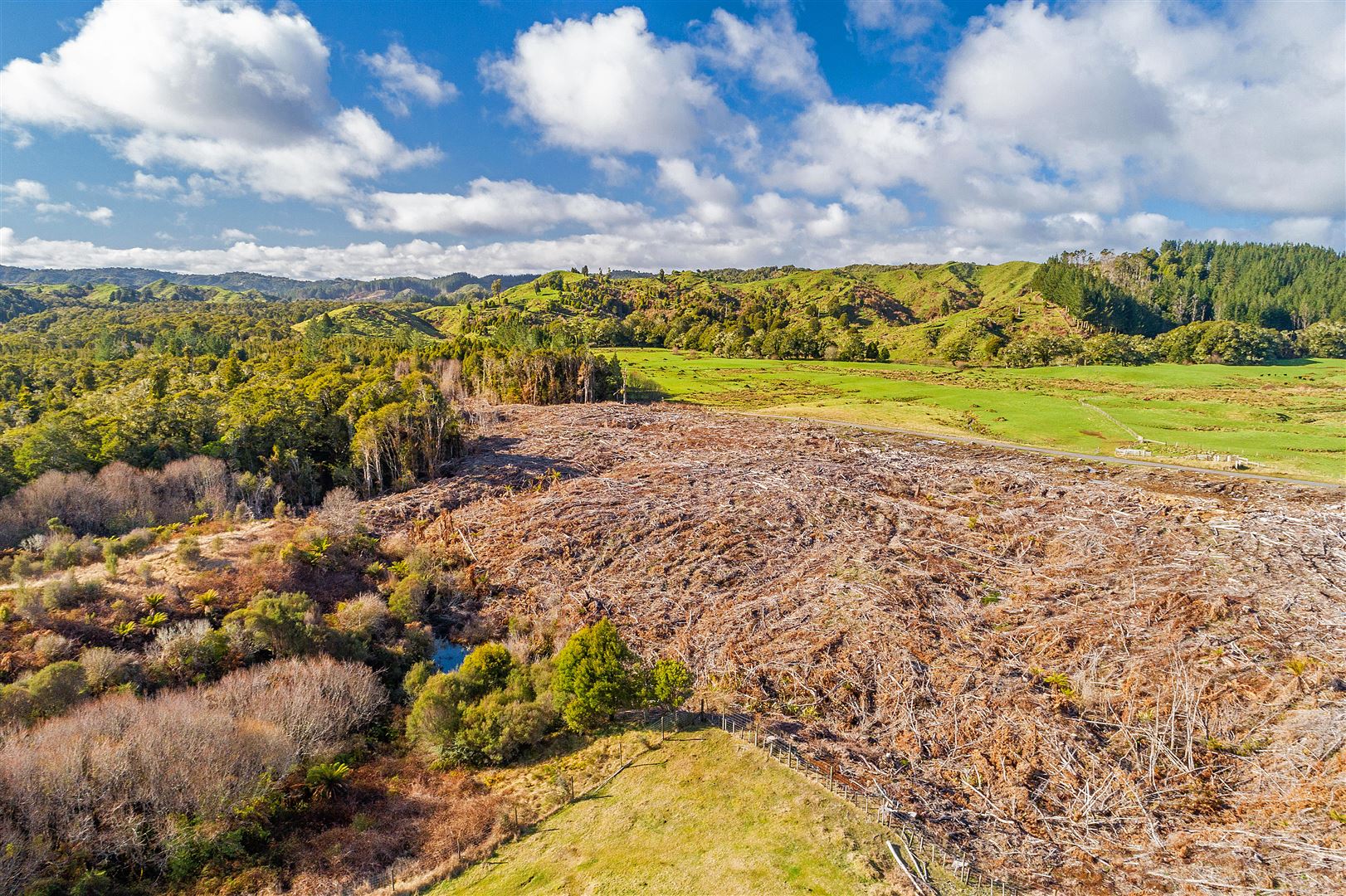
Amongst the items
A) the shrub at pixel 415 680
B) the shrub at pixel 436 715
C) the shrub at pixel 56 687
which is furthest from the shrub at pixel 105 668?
the shrub at pixel 436 715

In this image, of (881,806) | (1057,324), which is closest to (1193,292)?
(1057,324)

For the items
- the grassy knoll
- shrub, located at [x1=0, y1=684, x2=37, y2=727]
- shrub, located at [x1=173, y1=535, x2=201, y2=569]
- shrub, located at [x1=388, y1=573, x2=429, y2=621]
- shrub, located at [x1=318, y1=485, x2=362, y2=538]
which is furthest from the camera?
shrub, located at [x1=318, y1=485, x2=362, y2=538]

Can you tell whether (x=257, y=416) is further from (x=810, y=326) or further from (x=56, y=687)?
(x=810, y=326)

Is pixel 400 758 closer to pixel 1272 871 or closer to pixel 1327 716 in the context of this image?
pixel 1272 871

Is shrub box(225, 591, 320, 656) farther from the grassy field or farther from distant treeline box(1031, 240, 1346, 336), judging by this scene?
distant treeline box(1031, 240, 1346, 336)

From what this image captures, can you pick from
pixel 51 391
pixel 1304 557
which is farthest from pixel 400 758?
pixel 51 391

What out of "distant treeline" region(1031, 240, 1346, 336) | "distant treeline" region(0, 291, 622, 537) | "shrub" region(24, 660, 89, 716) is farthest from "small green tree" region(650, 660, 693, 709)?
"distant treeline" region(1031, 240, 1346, 336)
